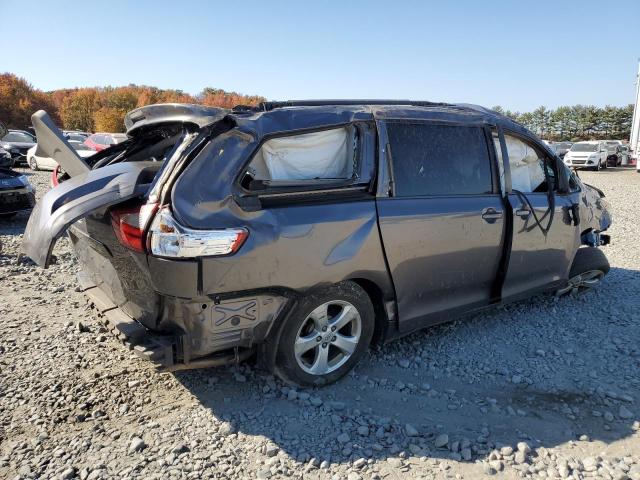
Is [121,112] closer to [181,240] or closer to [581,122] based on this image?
[581,122]

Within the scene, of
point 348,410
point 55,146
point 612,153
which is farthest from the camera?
point 612,153

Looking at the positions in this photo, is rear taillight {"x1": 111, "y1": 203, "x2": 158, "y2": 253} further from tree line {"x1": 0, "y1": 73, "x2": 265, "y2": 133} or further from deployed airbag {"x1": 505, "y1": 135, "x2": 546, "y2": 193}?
tree line {"x1": 0, "y1": 73, "x2": 265, "y2": 133}

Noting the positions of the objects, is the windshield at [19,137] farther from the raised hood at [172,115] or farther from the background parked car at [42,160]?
the raised hood at [172,115]

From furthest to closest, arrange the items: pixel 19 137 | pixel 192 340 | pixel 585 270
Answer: pixel 19 137 → pixel 585 270 → pixel 192 340

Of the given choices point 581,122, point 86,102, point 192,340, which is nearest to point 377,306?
point 192,340

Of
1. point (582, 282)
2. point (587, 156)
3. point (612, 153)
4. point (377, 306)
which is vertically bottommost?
point (582, 282)

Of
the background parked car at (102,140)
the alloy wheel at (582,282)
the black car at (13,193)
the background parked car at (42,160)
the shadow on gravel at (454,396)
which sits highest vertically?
the background parked car at (102,140)

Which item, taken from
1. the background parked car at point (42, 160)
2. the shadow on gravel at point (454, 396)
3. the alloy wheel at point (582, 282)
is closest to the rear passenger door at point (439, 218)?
the shadow on gravel at point (454, 396)

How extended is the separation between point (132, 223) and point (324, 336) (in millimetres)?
1384

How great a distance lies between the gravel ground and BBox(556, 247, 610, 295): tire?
0.68m

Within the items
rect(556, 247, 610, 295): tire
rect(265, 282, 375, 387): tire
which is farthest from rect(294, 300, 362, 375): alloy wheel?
rect(556, 247, 610, 295): tire

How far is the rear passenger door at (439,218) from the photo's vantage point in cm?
338

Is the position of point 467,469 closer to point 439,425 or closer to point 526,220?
point 439,425

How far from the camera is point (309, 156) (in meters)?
3.18
